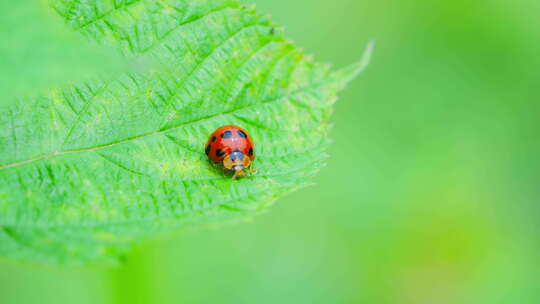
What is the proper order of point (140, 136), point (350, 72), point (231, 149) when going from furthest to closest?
point (350, 72) → point (231, 149) → point (140, 136)

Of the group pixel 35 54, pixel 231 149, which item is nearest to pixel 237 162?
pixel 231 149

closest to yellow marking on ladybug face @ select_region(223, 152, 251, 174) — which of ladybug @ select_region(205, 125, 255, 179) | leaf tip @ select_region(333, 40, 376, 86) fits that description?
ladybug @ select_region(205, 125, 255, 179)

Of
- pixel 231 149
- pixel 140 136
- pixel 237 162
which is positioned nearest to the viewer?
pixel 140 136

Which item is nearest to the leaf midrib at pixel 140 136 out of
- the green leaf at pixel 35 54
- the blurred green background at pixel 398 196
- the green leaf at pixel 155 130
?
the green leaf at pixel 155 130

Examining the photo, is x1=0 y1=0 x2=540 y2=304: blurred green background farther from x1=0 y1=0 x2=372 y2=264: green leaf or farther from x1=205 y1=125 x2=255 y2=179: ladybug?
x1=0 y1=0 x2=372 y2=264: green leaf

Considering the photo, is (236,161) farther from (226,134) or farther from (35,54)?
(35,54)

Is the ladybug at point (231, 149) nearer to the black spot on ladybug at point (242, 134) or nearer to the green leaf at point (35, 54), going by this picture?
the black spot on ladybug at point (242, 134)

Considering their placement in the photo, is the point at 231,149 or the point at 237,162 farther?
the point at 237,162

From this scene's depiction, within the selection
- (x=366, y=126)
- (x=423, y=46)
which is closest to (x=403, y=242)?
(x=366, y=126)
